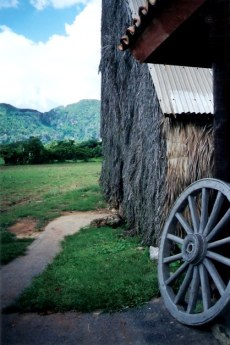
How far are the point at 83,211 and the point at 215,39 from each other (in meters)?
9.26

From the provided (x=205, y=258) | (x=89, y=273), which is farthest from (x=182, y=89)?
(x=205, y=258)

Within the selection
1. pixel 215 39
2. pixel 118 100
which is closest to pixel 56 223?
pixel 118 100

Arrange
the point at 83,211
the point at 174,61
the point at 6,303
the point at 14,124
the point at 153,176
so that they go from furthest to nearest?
1. the point at 14,124
2. the point at 83,211
3. the point at 153,176
4. the point at 6,303
5. the point at 174,61

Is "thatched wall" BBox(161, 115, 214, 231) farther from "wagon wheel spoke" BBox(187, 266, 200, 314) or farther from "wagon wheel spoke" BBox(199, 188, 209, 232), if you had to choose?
"wagon wheel spoke" BBox(187, 266, 200, 314)

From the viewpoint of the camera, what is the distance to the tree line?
32591 millimetres

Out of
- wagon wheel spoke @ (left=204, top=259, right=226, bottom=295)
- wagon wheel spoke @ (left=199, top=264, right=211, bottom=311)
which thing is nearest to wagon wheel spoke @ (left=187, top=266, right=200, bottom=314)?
wagon wheel spoke @ (left=199, top=264, right=211, bottom=311)

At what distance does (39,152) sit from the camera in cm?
3362

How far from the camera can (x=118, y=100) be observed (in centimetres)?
1002

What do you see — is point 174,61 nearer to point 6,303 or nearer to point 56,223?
point 6,303

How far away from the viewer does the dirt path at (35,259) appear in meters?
5.53

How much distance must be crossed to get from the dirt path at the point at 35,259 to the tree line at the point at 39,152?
23.2 meters

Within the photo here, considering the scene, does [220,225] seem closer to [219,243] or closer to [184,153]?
[219,243]

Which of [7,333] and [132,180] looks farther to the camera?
[132,180]

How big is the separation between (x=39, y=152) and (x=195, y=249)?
31044mm
